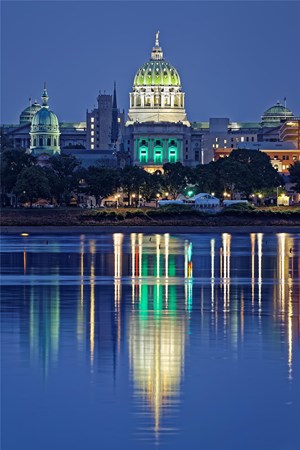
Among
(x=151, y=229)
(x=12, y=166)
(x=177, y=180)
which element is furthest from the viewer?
(x=177, y=180)

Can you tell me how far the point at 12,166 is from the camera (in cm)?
17775

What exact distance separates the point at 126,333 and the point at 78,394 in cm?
1022

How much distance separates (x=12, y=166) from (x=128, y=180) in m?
13.3

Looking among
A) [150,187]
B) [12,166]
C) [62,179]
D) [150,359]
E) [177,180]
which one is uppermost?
[12,166]

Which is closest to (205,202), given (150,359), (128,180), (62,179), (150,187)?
(62,179)

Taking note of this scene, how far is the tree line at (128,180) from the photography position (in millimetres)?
164250

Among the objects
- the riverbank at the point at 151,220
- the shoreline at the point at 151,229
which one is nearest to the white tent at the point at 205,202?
the riverbank at the point at 151,220

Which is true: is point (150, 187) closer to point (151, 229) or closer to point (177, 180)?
point (177, 180)

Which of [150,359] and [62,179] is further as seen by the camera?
[62,179]

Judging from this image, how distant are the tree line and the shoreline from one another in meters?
25.3

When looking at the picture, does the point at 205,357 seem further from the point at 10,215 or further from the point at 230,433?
the point at 10,215

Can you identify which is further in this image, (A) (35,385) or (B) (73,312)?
(B) (73,312)

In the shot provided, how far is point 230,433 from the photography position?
92.3ft

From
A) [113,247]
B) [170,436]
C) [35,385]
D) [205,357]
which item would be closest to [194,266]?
[113,247]
